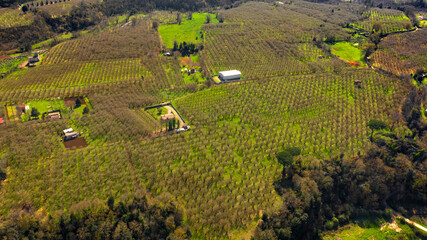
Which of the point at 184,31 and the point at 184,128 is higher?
the point at 184,31

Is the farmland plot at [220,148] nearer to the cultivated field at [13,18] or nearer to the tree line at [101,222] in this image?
the tree line at [101,222]

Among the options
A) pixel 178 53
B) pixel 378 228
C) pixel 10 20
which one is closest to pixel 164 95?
pixel 178 53

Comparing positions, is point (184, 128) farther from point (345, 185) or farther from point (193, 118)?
point (345, 185)

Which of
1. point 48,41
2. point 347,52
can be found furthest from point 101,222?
point 347,52

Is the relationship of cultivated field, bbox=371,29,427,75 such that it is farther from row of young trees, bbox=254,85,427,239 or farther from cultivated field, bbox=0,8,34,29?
cultivated field, bbox=0,8,34,29

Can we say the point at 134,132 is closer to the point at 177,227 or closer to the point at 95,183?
the point at 95,183

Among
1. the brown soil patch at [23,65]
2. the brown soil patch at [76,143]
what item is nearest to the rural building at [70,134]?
the brown soil patch at [76,143]
